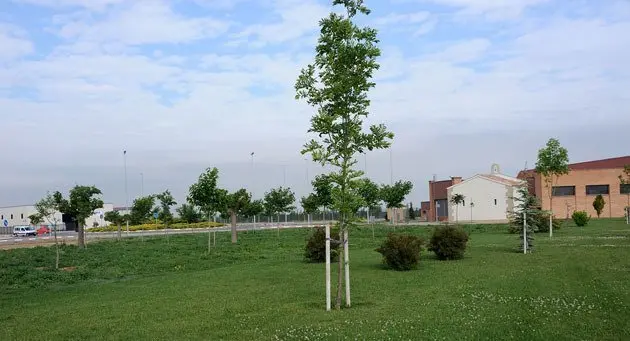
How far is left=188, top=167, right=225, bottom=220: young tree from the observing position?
29.6 meters

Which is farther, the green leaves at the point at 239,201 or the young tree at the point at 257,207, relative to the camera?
the young tree at the point at 257,207

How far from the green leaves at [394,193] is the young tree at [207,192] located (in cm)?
1700

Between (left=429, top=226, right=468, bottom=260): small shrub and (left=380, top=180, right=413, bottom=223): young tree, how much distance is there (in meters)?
23.3

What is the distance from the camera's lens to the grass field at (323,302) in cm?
848

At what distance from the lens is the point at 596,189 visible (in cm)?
6825

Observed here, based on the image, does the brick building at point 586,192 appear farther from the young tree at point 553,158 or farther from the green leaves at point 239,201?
the green leaves at point 239,201

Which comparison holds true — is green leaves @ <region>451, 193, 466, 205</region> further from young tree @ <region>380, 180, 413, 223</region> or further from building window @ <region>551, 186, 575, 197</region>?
young tree @ <region>380, 180, 413, 223</region>

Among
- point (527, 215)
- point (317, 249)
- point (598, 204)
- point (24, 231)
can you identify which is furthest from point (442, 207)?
point (317, 249)

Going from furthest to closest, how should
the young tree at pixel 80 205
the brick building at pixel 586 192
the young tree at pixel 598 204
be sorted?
1. the brick building at pixel 586 192
2. the young tree at pixel 598 204
3. the young tree at pixel 80 205

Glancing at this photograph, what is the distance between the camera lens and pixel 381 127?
37.2ft

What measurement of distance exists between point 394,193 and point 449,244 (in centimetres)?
2407

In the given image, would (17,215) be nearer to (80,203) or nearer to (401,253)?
(80,203)

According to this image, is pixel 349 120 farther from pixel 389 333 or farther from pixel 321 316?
pixel 389 333

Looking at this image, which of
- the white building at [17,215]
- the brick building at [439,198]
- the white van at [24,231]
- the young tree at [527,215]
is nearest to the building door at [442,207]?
the brick building at [439,198]
